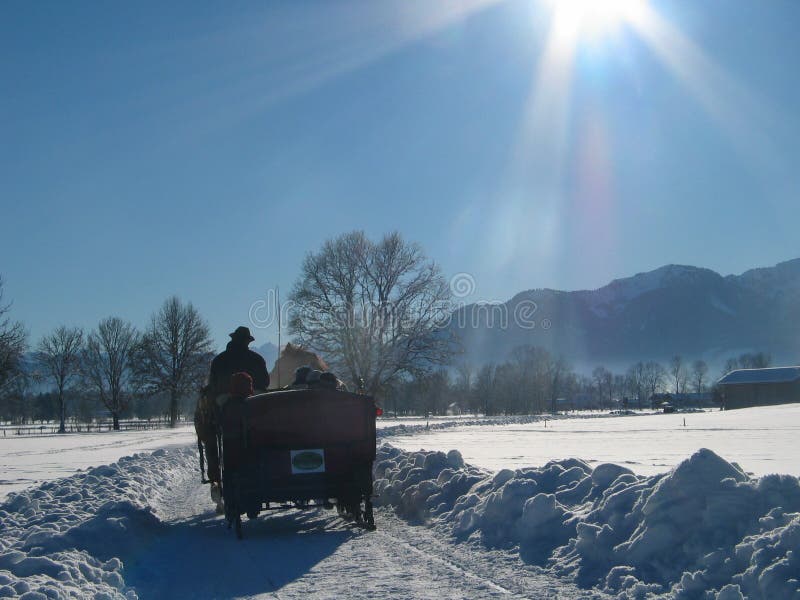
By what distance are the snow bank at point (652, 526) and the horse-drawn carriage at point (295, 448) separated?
137 centimetres

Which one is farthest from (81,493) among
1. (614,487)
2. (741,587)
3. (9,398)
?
(9,398)

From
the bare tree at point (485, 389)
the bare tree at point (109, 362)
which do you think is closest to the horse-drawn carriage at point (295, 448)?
the bare tree at point (109, 362)

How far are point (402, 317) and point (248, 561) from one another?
4155 cm

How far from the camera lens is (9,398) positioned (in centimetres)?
4950

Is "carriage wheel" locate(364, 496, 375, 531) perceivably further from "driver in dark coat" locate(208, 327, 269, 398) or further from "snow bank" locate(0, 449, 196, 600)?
"snow bank" locate(0, 449, 196, 600)

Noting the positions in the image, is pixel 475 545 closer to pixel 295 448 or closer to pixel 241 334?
pixel 295 448

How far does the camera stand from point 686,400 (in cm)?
16400

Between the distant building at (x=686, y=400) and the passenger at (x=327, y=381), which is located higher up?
the passenger at (x=327, y=381)

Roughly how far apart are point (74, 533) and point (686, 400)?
17108 centimetres

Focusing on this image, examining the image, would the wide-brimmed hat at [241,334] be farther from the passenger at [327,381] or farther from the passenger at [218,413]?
the passenger at [327,381]

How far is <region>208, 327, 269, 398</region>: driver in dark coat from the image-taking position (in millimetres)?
10516

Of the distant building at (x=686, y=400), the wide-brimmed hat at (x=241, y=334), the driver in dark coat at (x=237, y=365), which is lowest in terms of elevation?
the distant building at (x=686, y=400)

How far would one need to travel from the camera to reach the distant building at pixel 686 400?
5782 inches

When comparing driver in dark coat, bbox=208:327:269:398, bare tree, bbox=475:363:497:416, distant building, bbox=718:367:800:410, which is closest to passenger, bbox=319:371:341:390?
driver in dark coat, bbox=208:327:269:398
